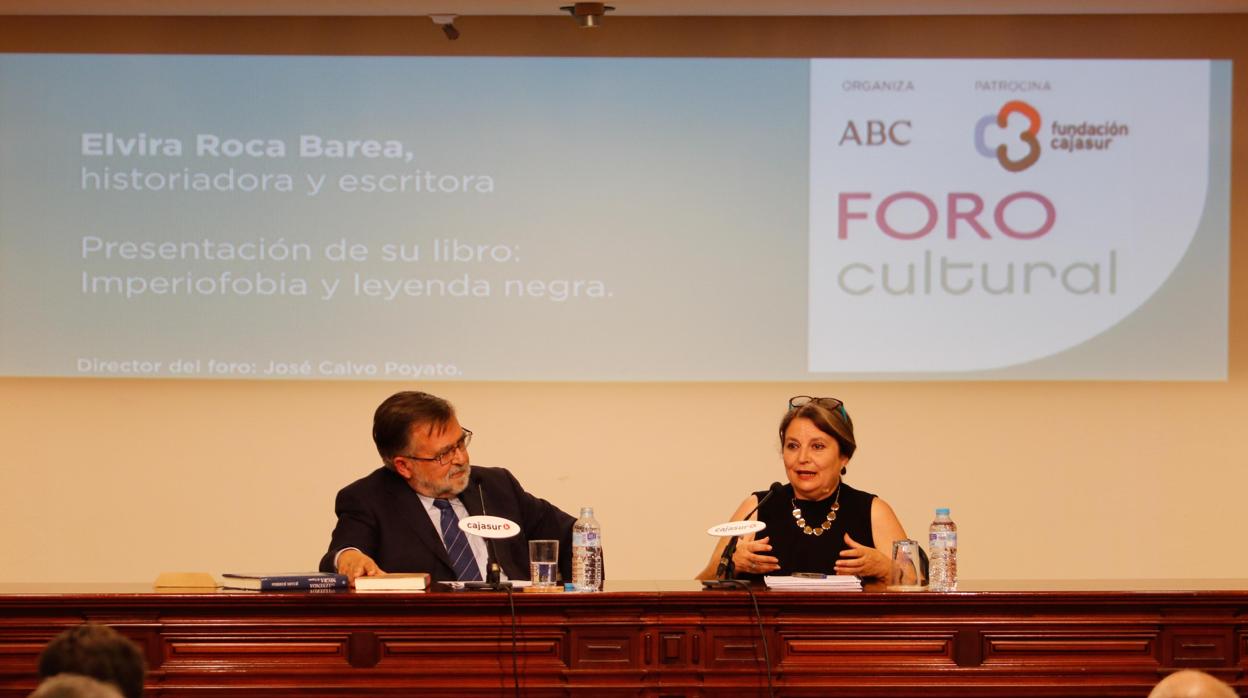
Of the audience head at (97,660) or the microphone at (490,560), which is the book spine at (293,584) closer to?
the microphone at (490,560)

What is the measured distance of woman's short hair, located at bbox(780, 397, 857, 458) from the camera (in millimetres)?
3877

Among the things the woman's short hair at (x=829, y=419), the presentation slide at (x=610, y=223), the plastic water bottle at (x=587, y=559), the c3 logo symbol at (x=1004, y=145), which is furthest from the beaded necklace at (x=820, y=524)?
the c3 logo symbol at (x=1004, y=145)

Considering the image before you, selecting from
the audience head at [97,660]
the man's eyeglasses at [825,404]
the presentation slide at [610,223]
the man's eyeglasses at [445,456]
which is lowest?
the audience head at [97,660]

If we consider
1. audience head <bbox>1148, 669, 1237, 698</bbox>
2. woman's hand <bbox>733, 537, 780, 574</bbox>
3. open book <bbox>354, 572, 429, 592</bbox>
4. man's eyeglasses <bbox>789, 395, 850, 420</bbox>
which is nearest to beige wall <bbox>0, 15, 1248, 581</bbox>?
man's eyeglasses <bbox>789, 395, 850, 420</bbox>

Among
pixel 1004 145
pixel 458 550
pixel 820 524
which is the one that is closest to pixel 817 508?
pixel 820 524

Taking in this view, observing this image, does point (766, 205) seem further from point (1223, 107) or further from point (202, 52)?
point (202, 52)

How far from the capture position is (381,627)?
328cm

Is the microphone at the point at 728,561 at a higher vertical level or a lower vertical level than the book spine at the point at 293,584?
higher

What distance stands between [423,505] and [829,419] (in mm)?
1134

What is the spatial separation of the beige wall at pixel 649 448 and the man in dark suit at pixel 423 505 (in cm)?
175

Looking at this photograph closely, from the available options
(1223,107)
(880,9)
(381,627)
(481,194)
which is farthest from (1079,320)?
(381,627)

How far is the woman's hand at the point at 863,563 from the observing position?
3.54m

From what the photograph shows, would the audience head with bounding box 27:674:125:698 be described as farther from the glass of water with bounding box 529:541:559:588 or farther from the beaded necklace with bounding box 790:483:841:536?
the beaded necklace with bounding box 790:483:841:536

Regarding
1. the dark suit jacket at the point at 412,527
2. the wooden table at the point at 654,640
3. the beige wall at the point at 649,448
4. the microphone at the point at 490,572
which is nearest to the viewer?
the wooden table at the point at 654,640
